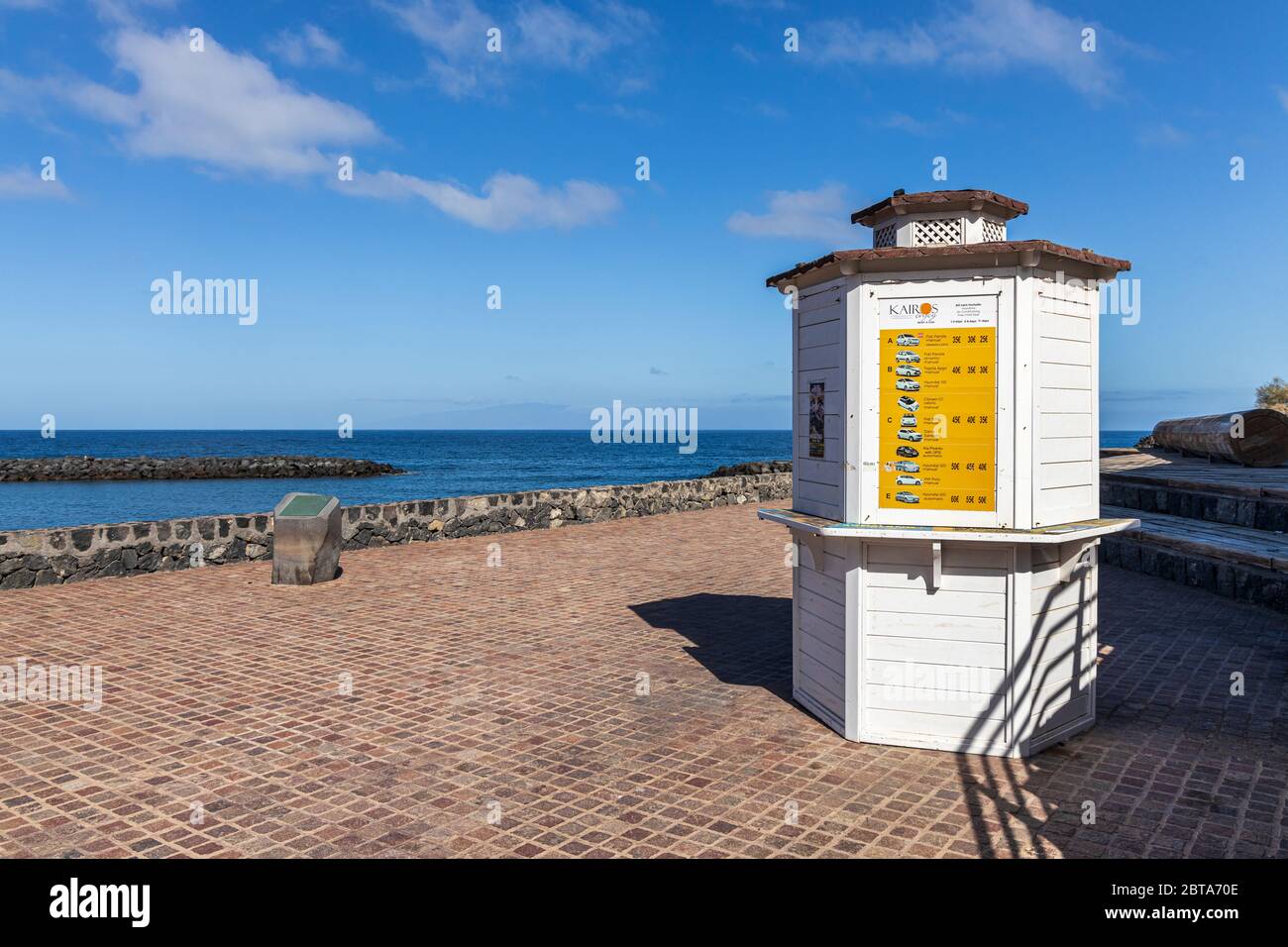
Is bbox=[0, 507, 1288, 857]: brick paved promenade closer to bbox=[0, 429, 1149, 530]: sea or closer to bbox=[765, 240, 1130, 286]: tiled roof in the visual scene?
bbox=[765, 240, 1130, 286]: tiled roof

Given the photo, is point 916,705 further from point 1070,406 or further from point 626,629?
point 626,629

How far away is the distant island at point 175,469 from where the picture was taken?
82.1m

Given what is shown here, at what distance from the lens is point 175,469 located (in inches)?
3354

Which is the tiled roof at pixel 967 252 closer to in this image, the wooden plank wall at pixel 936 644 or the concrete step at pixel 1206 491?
the wooden plank wall at pixel 936 644

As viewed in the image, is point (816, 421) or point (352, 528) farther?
point (352, 528)

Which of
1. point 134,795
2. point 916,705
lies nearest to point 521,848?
point 134,795

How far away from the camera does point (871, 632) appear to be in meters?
6.40

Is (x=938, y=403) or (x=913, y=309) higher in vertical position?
(x=913, y=309)

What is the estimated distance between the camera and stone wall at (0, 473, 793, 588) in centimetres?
1245
